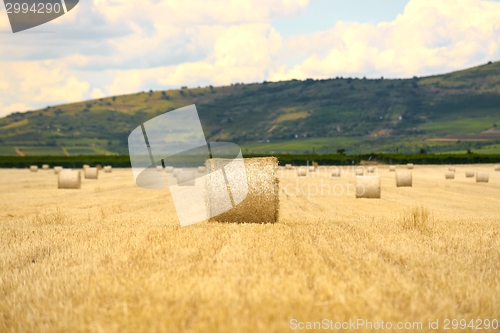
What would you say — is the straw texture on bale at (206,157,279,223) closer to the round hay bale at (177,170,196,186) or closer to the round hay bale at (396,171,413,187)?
the round hay bale at (396,171,413,187)

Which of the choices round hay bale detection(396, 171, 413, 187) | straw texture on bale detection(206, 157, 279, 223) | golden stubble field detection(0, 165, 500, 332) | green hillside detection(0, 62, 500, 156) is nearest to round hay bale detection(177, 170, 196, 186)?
round hay bale detection(396, 171, 413, 187)

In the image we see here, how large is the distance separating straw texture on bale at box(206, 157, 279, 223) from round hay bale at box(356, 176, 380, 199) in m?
12.9

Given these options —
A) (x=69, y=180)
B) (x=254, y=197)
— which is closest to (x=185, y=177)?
(x=69, y=180)

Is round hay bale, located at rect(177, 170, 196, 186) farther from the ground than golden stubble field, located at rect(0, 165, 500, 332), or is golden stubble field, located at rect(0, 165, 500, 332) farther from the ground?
golden stubble field, located at rect(0, 165, 500, 332)

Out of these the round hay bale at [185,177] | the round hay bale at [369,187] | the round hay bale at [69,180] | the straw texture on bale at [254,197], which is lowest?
the round hay bale at [185,177]

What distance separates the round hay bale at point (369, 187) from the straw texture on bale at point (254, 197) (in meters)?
12.9

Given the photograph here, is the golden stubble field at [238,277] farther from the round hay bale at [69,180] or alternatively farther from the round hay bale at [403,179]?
the round hay bale at [403,179]

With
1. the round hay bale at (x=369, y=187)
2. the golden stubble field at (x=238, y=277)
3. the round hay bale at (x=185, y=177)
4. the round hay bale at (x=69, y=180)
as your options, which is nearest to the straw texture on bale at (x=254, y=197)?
the golden stubble field at (x=238, y=277)

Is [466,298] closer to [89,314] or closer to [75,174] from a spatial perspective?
[89,314]

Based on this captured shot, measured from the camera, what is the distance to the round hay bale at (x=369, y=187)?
25938 millimetres

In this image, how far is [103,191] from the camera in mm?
31203

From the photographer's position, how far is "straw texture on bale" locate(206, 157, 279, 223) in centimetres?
1342

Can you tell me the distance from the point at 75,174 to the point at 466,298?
94.1 ft

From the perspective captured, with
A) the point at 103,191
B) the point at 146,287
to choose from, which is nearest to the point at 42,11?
the point at 146,287
